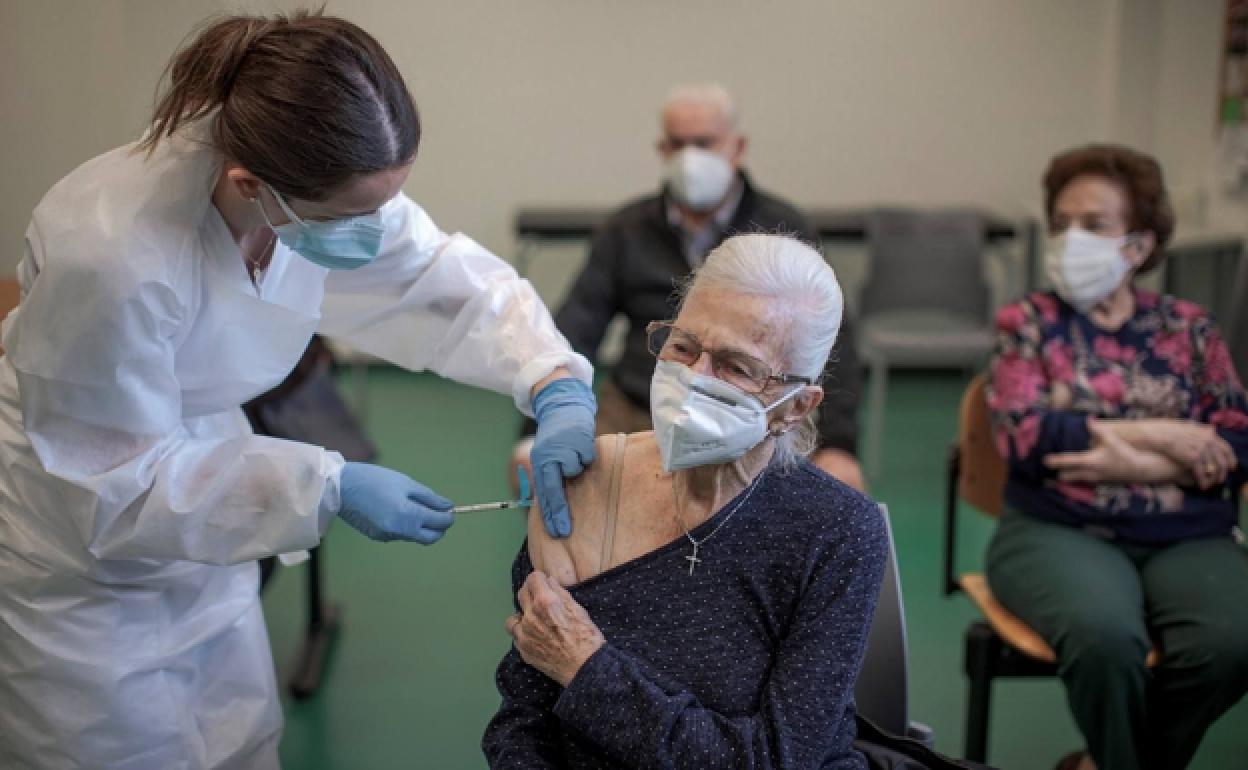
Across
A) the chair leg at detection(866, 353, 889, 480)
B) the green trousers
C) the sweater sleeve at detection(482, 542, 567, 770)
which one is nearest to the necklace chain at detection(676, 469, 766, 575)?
the sweater sleeve at detection(482, 542, 567, 770)

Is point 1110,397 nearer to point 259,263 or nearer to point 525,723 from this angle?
point 525,723

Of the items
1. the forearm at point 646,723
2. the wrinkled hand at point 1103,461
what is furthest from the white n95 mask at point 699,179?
the forearm at point 646,723

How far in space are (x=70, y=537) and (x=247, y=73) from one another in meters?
0.60

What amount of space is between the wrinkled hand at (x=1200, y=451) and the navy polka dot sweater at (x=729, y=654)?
0.94 meters

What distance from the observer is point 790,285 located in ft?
4.70

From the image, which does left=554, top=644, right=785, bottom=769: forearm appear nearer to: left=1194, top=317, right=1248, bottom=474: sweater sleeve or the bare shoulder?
the bare shoulder

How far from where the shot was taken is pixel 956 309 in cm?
473

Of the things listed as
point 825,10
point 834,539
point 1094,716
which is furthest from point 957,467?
point 825,10

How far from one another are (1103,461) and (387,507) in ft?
4.38

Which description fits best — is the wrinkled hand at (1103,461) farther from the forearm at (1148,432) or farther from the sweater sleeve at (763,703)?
the sweater sleeve at (763,703)

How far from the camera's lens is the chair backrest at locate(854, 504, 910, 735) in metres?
1.68

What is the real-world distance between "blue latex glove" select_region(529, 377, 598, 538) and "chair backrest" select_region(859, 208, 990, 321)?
10.8 feet

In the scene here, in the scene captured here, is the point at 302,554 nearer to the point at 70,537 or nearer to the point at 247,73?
the point at 70,537

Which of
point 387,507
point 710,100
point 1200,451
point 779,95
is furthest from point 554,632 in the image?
point 779,95
